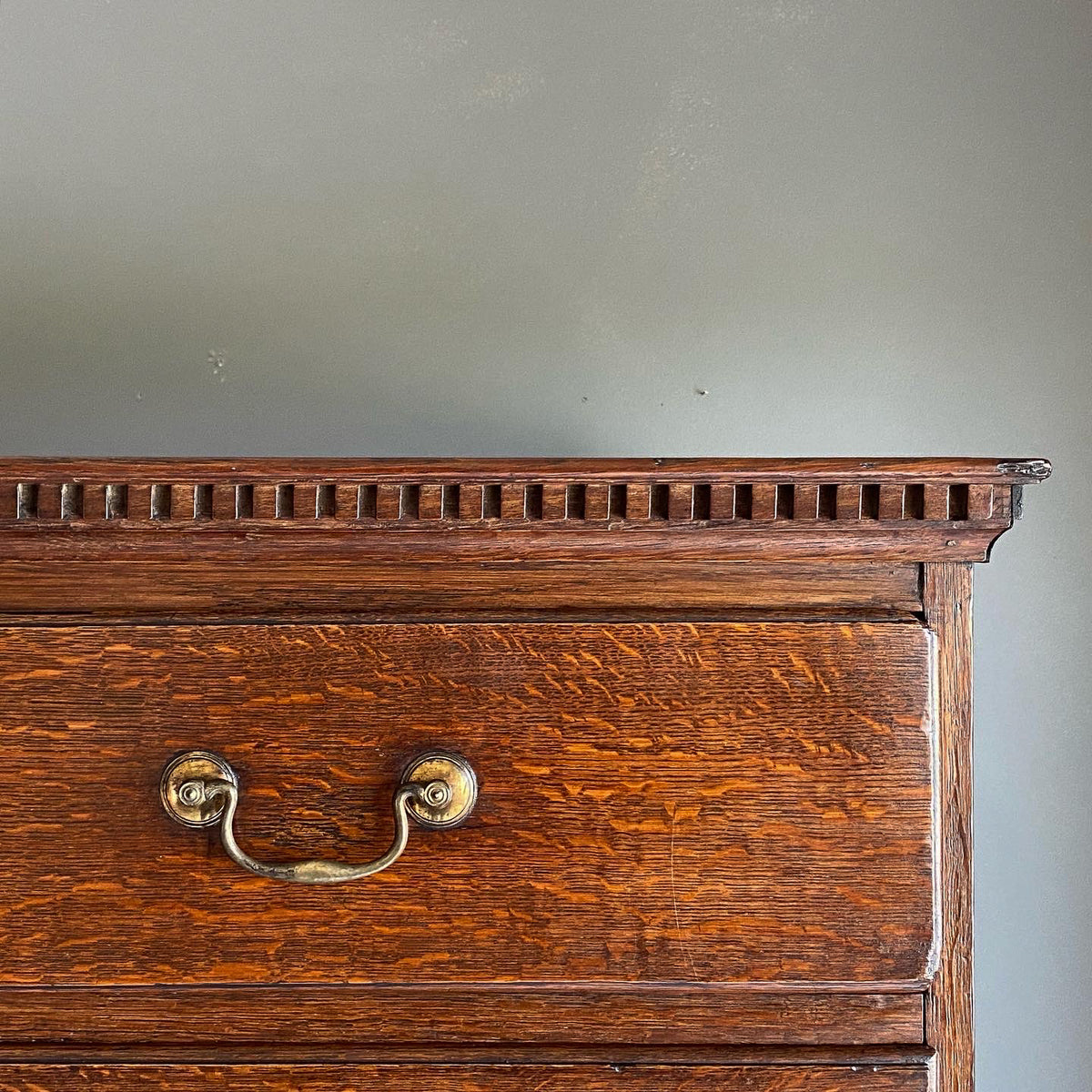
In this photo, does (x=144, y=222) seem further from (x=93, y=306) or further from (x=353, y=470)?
(x=353, y=470)

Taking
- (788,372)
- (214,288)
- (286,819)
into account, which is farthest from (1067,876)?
(214,288)

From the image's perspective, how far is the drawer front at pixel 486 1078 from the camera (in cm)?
43

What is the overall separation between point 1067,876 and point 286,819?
0.66m

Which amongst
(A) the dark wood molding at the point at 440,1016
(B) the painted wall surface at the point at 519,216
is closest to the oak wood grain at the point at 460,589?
(A) the dark wood molding at the point at 440,1016

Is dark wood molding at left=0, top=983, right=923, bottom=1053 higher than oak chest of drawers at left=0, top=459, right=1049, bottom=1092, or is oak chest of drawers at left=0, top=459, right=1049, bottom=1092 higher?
oak chest of drawers at left=0, top=459, right=1049, bottom=1092

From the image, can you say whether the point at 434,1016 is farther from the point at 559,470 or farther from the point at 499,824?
the point at 559,470

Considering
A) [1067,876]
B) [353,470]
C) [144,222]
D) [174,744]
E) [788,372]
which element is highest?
[144,222]

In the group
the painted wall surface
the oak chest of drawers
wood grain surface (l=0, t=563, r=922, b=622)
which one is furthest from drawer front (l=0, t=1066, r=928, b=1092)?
the painted wall surface

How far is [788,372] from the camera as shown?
2.72 ft

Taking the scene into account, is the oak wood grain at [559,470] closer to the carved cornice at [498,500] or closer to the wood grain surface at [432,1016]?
the carved cornice at [498,500]

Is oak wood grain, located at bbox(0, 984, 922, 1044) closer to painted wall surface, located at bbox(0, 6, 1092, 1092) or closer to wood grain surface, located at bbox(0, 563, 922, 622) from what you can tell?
wood grain surface, located at bbox(0, 563, 922, 622)

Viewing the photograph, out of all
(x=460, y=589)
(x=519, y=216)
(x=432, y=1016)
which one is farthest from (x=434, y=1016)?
(x=519, y=216)

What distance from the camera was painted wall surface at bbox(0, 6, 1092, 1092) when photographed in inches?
32.6

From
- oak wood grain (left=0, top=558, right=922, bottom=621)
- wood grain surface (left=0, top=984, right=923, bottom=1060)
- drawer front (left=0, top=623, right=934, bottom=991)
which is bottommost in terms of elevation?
wood grain surface (left=0, top=984, right=923, bottom=1060)
